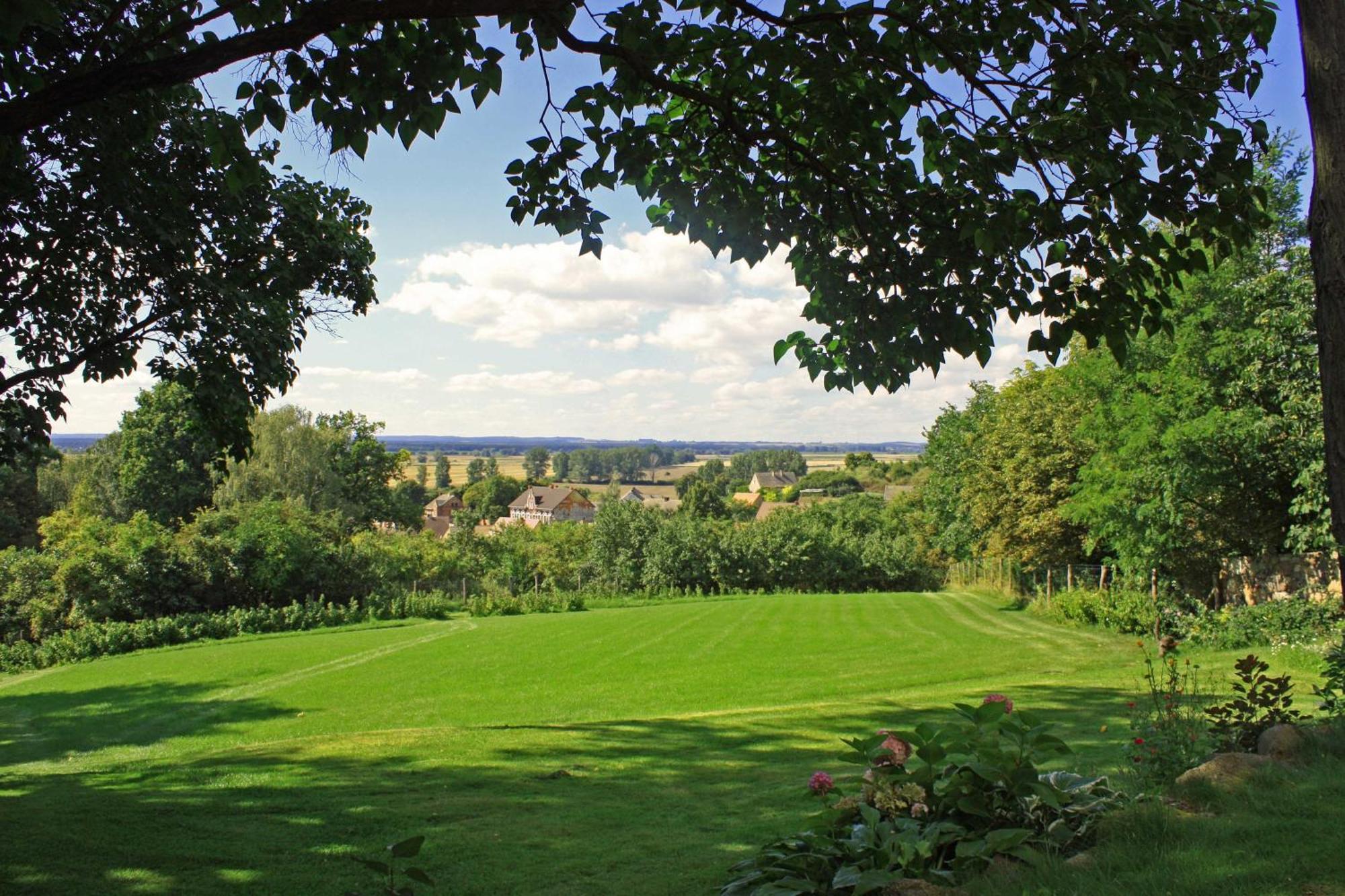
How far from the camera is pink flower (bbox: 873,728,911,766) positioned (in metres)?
3.79

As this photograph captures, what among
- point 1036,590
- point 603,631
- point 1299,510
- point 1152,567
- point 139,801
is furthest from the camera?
point 1036,590

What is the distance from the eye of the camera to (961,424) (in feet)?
118

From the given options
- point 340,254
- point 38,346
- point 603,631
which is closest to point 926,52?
point 340,254

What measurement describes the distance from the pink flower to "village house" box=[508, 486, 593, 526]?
315ft

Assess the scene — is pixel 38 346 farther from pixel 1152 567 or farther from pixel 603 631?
pixel 1152 567

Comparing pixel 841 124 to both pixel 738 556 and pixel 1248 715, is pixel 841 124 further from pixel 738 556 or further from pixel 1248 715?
pixel 738 556

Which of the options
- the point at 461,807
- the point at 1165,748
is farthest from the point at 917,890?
the point at 461,807

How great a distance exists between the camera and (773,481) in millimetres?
138500

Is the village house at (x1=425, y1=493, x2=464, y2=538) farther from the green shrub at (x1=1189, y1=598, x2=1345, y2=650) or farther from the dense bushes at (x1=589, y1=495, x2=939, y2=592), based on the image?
the green shrub at (x1=1189, y1=598, x2=1345, y2=650)

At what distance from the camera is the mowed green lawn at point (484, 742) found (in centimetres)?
492

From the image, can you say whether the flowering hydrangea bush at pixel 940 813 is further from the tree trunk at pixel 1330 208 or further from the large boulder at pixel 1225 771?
the tree trunk at pixel 1330 208

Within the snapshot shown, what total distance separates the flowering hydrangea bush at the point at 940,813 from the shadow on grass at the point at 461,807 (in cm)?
32

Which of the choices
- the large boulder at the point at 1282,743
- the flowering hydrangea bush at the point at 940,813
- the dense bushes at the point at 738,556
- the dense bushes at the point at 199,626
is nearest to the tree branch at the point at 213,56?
the flowering hydrangea bush at the point at 940,813

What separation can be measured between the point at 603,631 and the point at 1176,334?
1566 centimetres
